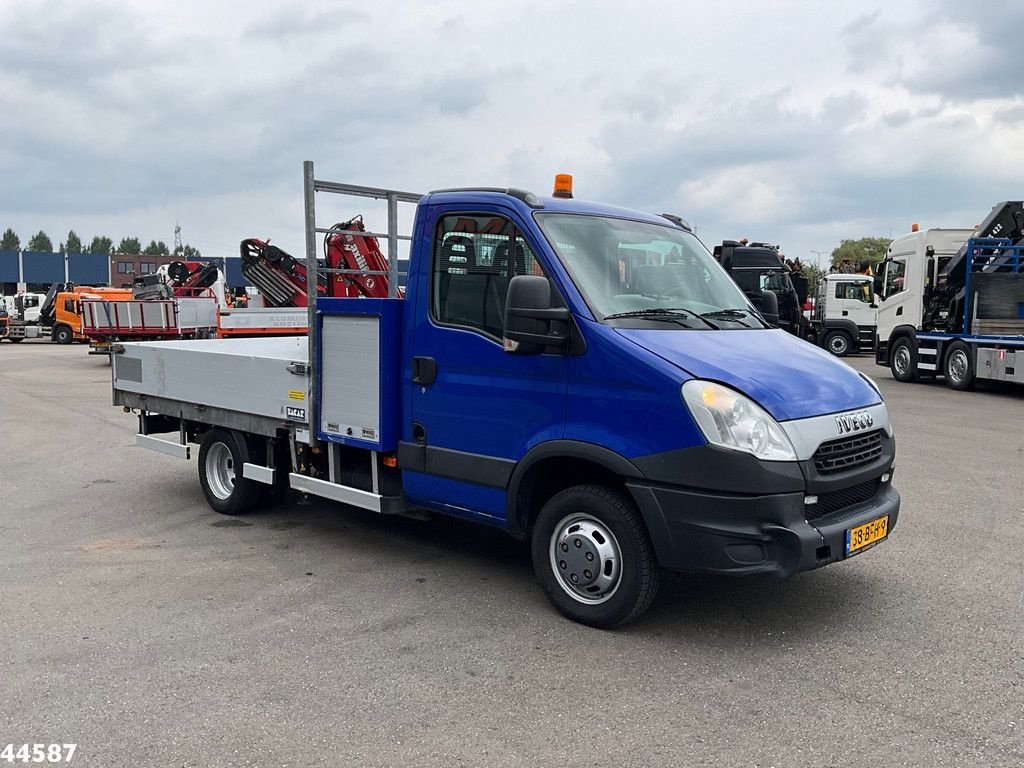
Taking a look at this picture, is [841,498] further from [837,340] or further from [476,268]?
[837,340]

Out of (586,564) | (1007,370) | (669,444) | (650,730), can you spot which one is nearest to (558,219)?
(669,444)

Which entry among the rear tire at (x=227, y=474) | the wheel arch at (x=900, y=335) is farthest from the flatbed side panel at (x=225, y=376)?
the wheel arch at (x=900, y=335)

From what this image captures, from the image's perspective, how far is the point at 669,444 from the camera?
4.26 metres

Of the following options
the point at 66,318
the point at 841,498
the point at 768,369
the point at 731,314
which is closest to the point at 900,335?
the point at 731,314

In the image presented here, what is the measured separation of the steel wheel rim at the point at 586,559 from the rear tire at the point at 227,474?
10.1ft

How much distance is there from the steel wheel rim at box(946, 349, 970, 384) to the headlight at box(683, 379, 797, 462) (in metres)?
15.4

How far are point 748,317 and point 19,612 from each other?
4.54 m

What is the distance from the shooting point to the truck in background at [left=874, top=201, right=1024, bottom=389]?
16719 mm

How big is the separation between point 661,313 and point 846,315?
1019 inches

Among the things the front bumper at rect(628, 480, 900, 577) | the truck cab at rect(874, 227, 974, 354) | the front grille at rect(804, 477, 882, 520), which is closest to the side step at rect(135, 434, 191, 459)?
the front bumper at rect(628, 480, 900, 577)

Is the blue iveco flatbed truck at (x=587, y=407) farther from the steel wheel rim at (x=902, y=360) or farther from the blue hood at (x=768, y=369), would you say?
the steel wheel rim at (x=902, y=360)

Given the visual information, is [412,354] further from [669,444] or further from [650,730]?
[650,730]

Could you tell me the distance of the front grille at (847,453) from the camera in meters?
4.36

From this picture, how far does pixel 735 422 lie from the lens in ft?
13.7
